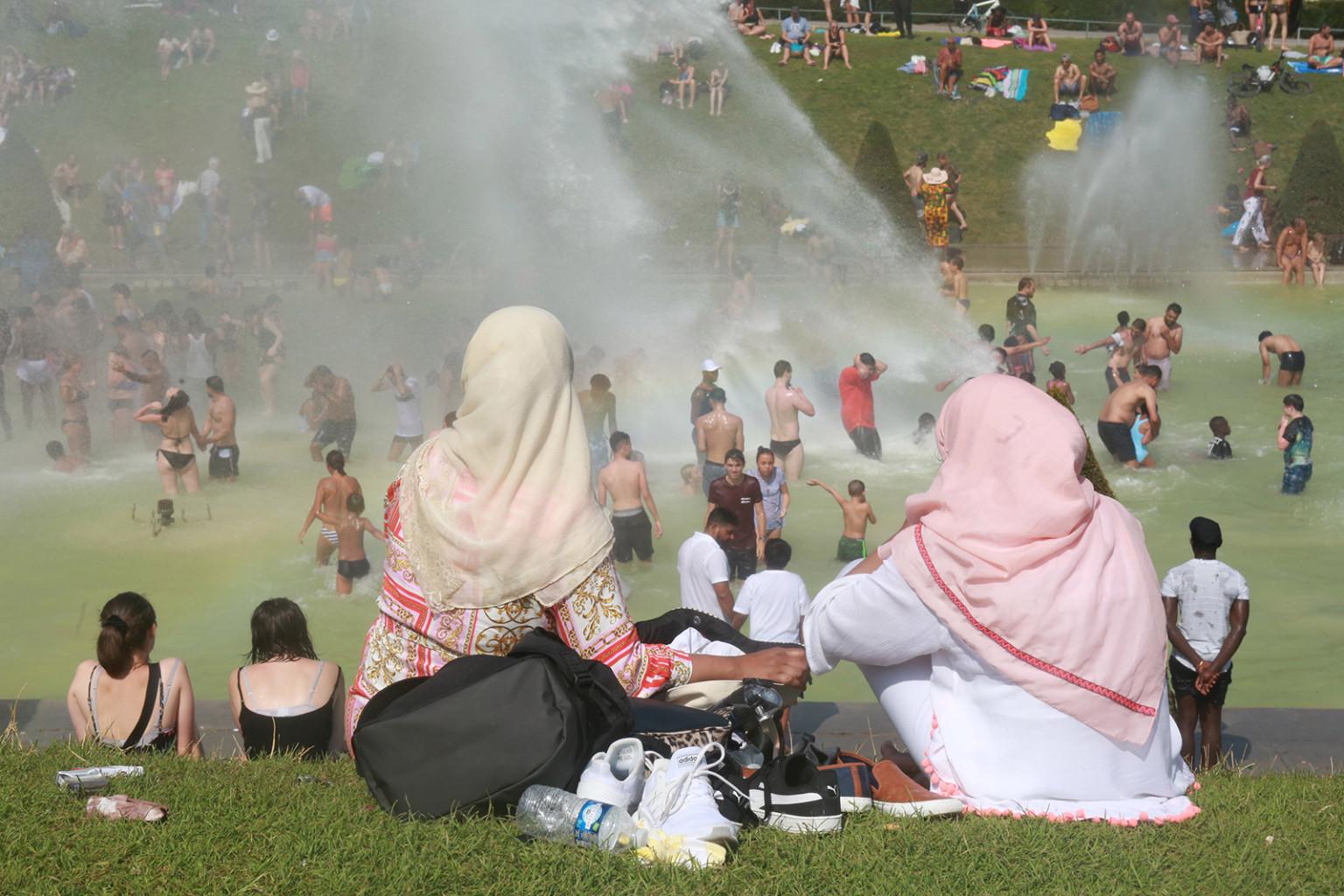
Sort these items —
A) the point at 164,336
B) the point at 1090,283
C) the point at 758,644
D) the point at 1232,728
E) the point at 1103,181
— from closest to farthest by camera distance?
the point at 758,644
the point at 1232,728
the point at 164,336
the point at 1090,283
the point at 1103,181

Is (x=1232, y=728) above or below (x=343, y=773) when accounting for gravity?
below

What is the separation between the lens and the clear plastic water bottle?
3.19m

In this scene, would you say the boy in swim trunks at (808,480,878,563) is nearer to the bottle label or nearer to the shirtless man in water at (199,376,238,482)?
the shirtless man in water at (199,376,238,482)

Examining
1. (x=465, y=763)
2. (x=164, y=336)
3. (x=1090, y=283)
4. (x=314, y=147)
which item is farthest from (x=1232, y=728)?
(x=314, y=147)

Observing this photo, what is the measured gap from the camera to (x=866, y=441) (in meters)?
15.6

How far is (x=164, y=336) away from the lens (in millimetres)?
16953

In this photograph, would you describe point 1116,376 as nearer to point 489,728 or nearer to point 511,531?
point 511,531

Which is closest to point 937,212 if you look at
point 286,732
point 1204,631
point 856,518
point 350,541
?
point 856,518

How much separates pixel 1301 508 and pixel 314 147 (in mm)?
18353

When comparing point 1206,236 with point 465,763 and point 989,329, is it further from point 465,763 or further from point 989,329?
point 465,763

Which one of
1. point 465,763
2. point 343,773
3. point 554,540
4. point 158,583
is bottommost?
point 158,583

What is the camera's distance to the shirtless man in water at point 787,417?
14328 mm

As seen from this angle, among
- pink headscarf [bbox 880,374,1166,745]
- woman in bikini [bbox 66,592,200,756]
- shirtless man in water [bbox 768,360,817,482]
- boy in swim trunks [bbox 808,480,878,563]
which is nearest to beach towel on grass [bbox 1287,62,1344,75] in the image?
shirtless man in water [bbox 768,360,817,482]

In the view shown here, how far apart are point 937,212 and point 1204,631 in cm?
2069
